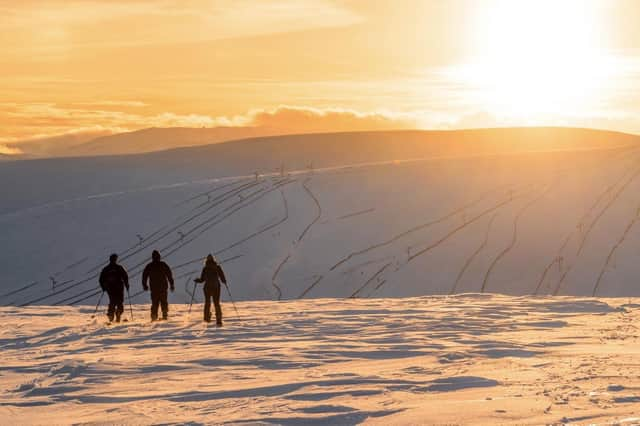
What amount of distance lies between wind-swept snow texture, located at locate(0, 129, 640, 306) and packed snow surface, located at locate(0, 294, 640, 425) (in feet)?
36.8

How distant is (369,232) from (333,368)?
2478cm

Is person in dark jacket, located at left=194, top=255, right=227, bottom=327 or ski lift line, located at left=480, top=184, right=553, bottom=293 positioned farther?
ski lift line, located at left=480, top=184, right=553, bottom=293

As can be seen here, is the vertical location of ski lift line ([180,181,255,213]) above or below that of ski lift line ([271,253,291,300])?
above

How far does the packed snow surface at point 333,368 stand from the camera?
8992 mm

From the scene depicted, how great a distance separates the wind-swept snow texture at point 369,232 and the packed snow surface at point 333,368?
11.2 m

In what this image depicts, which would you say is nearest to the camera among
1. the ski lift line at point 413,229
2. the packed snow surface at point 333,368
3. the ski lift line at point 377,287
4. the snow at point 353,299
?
the packed snow surface at point 333,368

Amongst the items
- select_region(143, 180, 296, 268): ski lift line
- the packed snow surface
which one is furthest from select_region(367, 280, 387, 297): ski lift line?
the packed snow surface

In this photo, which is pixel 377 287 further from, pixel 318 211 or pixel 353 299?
pixel 318 211

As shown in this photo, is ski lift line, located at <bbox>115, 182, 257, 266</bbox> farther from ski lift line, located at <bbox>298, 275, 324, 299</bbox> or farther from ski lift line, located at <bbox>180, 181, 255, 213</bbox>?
ski lift line, located at <bbox>298, 275, 324, 299</bbox>

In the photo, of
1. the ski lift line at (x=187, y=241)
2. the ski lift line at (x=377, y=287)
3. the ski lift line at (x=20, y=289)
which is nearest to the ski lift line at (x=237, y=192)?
the ski lift line at (x=187, y=241)

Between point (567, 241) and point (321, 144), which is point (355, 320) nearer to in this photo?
point (567, 241)

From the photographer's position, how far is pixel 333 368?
39.1 ft

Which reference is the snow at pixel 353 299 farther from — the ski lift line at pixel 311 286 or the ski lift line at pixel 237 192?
the ski lift line at pixel 237 192

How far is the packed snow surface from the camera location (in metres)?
8.99
